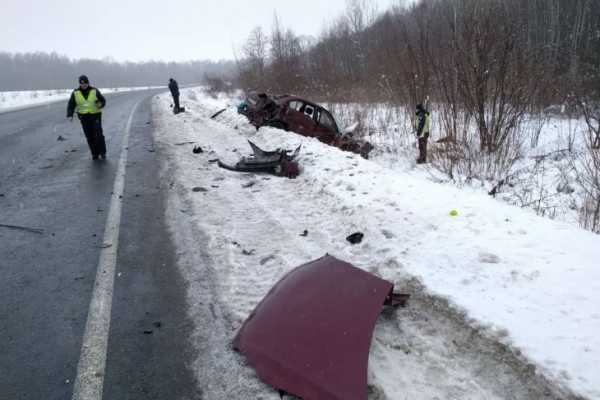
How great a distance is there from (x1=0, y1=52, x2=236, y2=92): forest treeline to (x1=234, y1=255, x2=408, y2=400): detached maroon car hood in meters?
91.7

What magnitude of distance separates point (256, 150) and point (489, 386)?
600cm

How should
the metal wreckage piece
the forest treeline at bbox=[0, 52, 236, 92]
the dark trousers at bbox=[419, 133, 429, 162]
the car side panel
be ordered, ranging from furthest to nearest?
1. the forest treeline at bbox=[0, 52, 236, 92]
2. the car side panel
3. the dark trousers at bbox=[419, 133, 429, 162]
4. the metal wreckage piece

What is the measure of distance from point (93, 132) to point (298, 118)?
5.46 m

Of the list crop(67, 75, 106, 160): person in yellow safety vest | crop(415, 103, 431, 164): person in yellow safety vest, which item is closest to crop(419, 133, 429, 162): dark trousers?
crop(415, 103, 431, 164): person in yellow safety vest

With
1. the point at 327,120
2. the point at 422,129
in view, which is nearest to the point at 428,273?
the point at 422,129

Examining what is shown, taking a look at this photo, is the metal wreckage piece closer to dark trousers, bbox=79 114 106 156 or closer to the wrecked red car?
dark trousers, bbox=79 114 106 156

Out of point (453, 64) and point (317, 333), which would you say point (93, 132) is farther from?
A: point (453, 64)

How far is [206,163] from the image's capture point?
7418mm

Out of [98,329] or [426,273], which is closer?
[98,329]

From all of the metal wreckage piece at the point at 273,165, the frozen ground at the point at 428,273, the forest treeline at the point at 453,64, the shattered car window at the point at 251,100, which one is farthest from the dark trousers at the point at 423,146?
the frozen ground at the point at 428,273

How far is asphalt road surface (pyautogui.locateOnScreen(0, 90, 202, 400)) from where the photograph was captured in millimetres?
2162

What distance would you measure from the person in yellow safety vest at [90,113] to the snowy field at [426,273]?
10.3 feet

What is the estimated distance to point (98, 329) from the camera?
8.45 feet

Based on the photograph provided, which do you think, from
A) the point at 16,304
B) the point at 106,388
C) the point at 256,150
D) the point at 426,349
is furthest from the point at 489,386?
the point at 256,150
